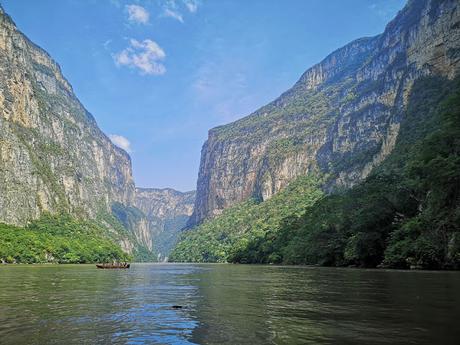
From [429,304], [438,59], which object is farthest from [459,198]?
[438,59]

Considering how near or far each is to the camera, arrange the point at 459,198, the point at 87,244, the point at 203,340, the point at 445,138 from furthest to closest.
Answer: the point at 87,244 < the point at 445,138 < the point at 459,198 < the point at 203,340

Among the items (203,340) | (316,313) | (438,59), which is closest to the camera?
(203,340)

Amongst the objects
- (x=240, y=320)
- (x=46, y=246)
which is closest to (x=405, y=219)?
(x=240, y=320)

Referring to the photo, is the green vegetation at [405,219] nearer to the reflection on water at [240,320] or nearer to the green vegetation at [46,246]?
the reflection on water at [240,320]

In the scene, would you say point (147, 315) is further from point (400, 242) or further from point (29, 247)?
point (29, 247)

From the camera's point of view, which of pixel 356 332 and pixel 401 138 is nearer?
pixel 356 332

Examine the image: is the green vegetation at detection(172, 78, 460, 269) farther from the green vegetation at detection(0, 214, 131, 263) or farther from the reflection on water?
the green vegetation at detection(0, 214, 131, 263)

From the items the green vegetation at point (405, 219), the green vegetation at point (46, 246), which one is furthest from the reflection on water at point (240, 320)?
the green vegetation at point (46, 246)

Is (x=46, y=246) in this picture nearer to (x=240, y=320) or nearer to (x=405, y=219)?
(x=405, y=219)
